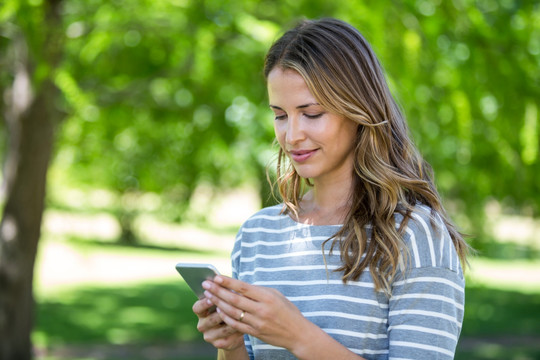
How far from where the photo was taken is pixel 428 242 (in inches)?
70.8

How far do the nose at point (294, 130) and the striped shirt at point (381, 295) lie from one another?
10.7 inches

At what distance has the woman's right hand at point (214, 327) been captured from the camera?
5.93 feet

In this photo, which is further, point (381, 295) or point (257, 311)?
point (381, 295)

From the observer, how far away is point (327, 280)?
192 centimetres

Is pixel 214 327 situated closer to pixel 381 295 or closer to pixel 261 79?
pixel 381 295

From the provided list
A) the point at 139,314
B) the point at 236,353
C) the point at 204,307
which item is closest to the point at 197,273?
the point at 204,307

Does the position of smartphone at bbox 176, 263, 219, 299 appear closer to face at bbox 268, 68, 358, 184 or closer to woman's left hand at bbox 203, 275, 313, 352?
woman's left hand at bbox 203, 275, 313, 352

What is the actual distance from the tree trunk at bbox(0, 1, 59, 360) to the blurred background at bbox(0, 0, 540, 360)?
0.02 metres

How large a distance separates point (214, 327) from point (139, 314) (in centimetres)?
1260

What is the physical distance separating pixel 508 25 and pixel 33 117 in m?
4.86

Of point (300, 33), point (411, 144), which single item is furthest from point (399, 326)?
point (300, 33)

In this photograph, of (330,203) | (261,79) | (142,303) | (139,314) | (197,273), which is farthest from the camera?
(142,303)

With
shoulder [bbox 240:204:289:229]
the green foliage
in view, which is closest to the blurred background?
the green foliage

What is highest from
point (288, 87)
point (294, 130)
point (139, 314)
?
point (139, 314)
